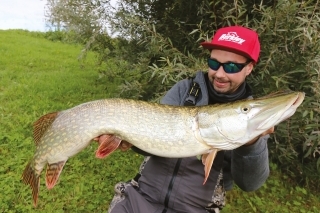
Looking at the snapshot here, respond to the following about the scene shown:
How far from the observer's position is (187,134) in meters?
1.82

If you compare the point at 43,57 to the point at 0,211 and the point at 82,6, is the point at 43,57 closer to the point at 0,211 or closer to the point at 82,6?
the point at 82,6

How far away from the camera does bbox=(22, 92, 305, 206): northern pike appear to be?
5.72 ft

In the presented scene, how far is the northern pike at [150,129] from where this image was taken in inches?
68.7

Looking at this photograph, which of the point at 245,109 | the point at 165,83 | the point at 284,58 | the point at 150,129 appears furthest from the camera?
the point at 165,83

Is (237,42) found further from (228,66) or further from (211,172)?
(211,172)

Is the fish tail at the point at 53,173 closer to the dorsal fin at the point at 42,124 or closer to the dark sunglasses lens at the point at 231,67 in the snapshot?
the dorsal fin at the point at 42,124

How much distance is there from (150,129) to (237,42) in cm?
70

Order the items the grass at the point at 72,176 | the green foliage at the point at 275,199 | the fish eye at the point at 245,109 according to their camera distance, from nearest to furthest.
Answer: the fish eye at the point at 245,109
the grass at the point at 72,176
the green foliage at the point at 275,199

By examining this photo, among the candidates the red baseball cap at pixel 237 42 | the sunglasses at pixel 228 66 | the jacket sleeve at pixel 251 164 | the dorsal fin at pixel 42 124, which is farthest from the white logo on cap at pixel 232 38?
the dorsal fin at pixel 42 124

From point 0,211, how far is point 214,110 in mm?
2040

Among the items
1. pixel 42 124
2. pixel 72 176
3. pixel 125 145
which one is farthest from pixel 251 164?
pixel 72 176

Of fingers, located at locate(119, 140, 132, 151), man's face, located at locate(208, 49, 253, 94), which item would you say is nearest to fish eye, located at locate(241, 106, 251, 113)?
man's face, located at locate(208, 49, 253, 94)

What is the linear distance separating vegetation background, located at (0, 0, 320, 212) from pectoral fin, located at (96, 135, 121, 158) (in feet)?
3.80

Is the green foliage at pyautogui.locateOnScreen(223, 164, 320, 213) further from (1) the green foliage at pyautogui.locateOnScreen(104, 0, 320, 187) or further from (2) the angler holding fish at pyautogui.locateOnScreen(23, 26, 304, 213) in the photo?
(2) the angler holding fish at pyautogui.locateOnScreen(23, 26, 304, 213)
